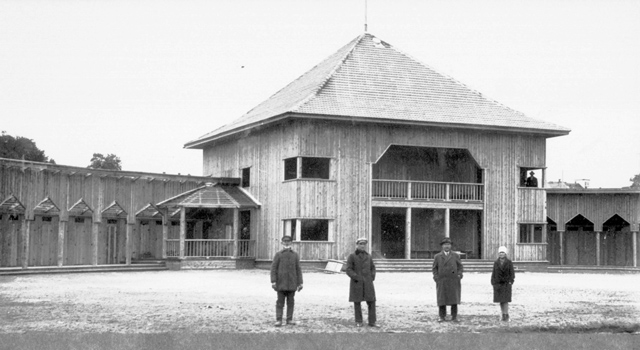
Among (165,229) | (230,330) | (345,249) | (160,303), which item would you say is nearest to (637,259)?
(345,249)

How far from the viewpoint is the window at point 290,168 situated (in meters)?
39.9

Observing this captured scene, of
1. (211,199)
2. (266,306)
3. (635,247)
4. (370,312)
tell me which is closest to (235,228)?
(211,199)

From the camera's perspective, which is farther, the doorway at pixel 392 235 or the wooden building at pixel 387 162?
the doorway at pixel 392 235

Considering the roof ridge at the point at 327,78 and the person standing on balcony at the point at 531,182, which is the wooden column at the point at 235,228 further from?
the person standing on balcony at the point at 531,182

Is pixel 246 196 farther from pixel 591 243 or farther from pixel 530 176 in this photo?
pixel 591 243

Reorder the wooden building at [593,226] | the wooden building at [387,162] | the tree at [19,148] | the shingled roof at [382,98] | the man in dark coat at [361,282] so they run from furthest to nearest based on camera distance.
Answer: the tree at [19,148] < the wooden building at [593,226] < the shingled roof at [382,98] < the wooden building at [387,162] < the man in dark coat at [361,282]

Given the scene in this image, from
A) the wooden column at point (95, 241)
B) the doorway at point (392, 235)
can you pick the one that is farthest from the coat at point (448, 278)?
the doorway at point (392, 235)

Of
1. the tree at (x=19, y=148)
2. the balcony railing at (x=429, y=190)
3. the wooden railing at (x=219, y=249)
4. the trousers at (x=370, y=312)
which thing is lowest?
the trousers at (x=370, y=312)

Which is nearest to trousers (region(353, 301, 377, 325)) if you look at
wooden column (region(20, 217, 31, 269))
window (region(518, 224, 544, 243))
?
wooden column (region(20, 217, 31, 269))

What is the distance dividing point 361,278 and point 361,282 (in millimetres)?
87

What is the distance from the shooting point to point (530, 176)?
140ft

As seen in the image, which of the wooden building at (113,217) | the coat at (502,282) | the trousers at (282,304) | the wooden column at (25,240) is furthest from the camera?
the wooden building at (113,217)

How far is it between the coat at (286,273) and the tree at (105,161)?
67995mm

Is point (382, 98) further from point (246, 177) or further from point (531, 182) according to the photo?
point (531, 182)
